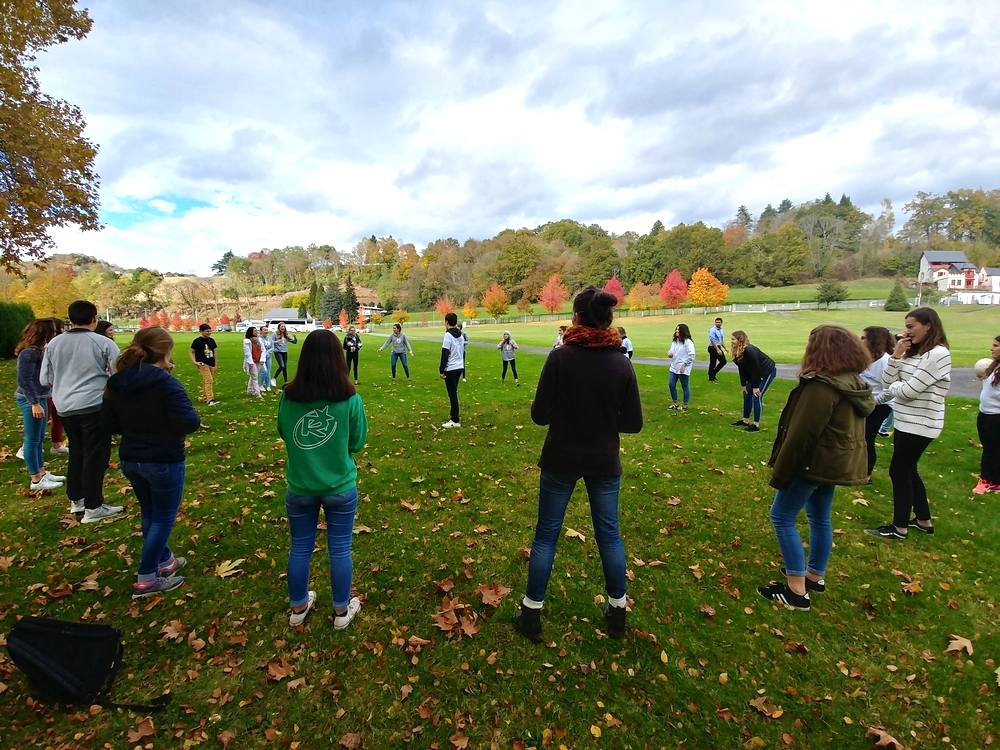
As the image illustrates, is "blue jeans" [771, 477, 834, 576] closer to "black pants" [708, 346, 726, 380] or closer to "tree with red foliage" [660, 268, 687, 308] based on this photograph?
"black pants" [708, 346, 726, 380]

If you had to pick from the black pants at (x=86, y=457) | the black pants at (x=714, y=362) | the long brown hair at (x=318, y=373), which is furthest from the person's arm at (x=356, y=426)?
the black pants at (x=714, y=362)

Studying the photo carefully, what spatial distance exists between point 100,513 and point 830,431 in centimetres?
749

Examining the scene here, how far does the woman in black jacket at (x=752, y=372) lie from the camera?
8.91 meters

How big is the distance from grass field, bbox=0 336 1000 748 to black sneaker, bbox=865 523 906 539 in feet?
0.47

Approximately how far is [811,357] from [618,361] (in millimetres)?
1643

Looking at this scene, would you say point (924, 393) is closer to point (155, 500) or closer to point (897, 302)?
point (155, 500)

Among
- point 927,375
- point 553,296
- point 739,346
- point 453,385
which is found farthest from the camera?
point 553,296

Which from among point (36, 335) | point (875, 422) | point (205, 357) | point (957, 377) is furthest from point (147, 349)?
point (957, 377)

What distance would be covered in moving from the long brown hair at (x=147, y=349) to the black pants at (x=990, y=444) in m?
9.06

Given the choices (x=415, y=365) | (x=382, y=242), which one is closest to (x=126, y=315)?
(x=382, y=242)

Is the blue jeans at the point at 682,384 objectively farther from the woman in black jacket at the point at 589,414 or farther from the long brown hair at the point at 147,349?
the long brown hair at the point at 147,349

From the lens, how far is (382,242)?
154 m

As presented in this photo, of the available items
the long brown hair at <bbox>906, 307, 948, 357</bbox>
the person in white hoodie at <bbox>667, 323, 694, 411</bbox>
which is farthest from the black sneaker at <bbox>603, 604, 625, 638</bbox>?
the person in white hoodie at <bbox>667, 323, 694, 411</bbox>

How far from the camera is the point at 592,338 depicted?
3.10m
